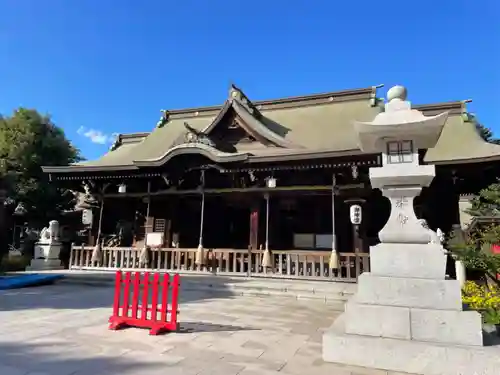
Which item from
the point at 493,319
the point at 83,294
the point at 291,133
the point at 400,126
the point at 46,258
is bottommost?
the point at 83,294

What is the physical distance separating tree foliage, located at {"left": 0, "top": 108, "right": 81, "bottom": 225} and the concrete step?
9510 mm

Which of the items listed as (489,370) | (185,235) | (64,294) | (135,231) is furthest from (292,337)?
(135,231)

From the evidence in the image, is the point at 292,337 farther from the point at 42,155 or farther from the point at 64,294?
the point at 42,155

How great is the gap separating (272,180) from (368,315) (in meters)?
7.29

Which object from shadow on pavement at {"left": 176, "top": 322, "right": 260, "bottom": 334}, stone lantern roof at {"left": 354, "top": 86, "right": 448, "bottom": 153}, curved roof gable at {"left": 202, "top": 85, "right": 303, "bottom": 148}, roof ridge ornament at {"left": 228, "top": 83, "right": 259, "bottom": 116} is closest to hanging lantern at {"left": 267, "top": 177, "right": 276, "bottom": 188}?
curved roof gable at {"left": 202, "top": 85, "right": 303, "bottom": 148}

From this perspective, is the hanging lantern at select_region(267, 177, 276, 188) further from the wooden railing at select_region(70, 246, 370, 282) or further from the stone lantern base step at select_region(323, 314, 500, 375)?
the stone lantern base step at select_region(323, 314, 500, 375)

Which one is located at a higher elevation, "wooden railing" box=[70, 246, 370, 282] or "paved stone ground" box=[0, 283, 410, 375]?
"wooden railing" box=[70, 246, 370, 282]

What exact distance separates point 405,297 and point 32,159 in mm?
19560

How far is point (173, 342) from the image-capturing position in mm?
4125

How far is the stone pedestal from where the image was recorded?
12551mm

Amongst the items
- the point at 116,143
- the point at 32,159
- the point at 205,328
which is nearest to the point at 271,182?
the point at 205,328

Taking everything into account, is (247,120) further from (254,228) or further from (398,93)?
(398,93)

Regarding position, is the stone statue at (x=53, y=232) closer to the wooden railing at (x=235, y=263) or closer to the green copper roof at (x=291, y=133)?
the wooden railing at (x=235, y=263)

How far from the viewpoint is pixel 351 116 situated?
14.0 metres
